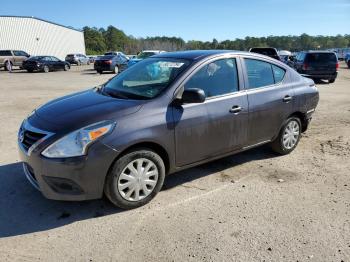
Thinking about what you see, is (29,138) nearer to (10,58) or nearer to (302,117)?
(302,117)

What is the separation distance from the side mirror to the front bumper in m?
1.05

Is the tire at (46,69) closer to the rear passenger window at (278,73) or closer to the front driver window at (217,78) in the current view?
the rear passenger window at (278,73)

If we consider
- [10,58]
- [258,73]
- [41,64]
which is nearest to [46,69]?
[41,64]

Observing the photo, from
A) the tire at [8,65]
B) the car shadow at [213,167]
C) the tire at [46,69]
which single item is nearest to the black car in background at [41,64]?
the tire at [46,69]

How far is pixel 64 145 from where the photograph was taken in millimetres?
3510

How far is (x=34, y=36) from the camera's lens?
49.2 meters

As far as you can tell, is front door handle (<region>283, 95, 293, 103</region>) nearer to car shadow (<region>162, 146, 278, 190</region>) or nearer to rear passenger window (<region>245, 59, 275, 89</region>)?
rear passenger window (<region>245, 59, 275, 89</region>)

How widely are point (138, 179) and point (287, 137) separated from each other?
2.93 metres

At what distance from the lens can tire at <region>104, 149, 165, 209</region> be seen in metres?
3.75

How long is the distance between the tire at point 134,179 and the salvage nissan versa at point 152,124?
11 mm

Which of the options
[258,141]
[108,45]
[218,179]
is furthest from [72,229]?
[108,45]

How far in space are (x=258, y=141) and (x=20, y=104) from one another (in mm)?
8594

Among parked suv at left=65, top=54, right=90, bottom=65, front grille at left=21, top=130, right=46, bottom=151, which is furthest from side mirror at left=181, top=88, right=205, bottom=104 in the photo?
parked suv at left=65, top=54, right=90, bottom=65

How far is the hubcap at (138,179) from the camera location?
384 cm
